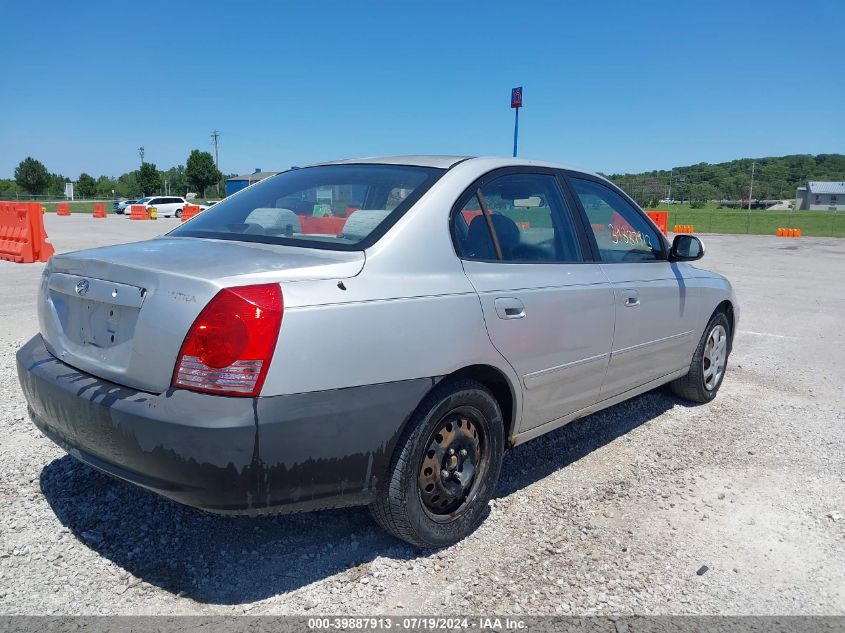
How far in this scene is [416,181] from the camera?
313 centimetres

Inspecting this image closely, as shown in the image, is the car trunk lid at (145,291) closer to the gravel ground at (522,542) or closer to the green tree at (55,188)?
the gravel ground at (522,542)

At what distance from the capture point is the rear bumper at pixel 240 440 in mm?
2225

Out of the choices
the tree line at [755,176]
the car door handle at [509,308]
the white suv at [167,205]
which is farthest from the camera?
the tree line at [755,176]

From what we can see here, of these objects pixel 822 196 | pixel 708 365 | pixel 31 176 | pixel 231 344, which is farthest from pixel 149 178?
pixel 822 196

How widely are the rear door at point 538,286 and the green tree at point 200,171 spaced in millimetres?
85576

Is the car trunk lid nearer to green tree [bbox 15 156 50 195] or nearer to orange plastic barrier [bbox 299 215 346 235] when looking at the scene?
orange plastic barrier [bbox 299 215 346 235]

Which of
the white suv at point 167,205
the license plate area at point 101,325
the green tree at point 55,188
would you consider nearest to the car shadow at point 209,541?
the license plate area at point 101,325

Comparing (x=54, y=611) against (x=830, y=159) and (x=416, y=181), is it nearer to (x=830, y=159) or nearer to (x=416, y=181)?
(x=416, y=181)

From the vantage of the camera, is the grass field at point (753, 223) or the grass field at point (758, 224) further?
the grass field at point (753, 223)

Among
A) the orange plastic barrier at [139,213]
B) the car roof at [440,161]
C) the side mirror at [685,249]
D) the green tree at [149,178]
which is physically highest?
the green tree at [149,178]

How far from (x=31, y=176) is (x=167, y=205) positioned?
157 ft

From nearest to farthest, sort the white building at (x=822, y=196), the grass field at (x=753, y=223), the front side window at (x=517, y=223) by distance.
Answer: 1. the front side window at (x=517, y=223)
2. the grass field at (x=753, y=223)
3. the white building at (x=822, y=196)

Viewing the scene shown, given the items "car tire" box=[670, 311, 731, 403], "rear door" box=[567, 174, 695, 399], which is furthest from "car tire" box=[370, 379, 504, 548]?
"car tire" box=[670, 311, 731, 403]

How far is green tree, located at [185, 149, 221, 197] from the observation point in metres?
82.4
